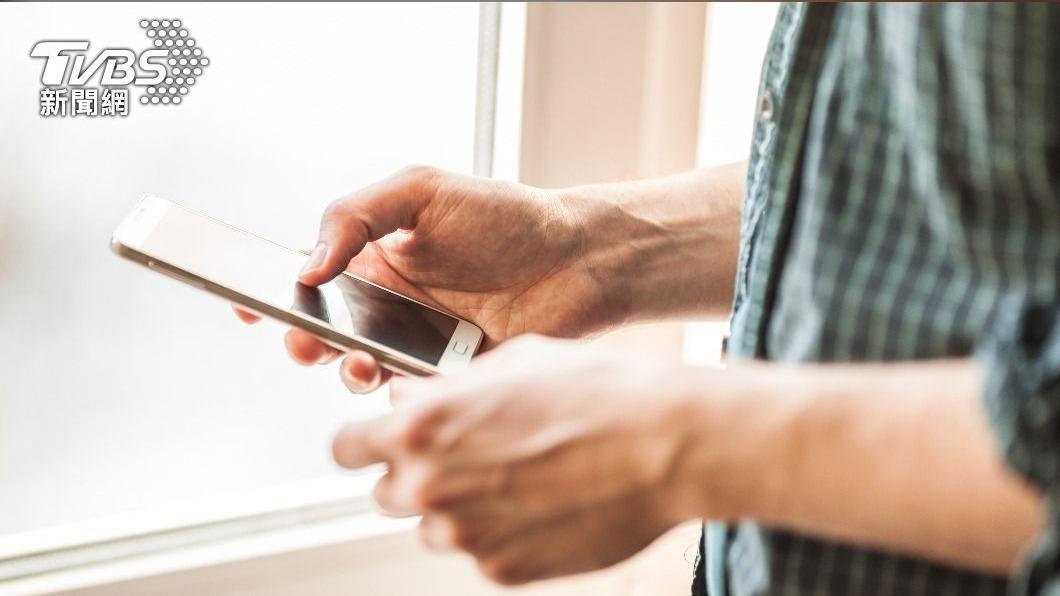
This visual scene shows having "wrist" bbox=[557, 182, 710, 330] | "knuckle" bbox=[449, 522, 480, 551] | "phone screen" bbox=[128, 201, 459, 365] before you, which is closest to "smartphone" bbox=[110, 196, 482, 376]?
"phone screen" bbox=[128, 201, 459, 365]

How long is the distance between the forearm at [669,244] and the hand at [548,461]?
0.94ft

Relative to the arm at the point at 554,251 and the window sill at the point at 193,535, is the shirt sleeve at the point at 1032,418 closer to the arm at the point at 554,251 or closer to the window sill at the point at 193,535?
the arm at the point at 554,251

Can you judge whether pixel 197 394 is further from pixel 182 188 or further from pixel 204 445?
pixel 182 188

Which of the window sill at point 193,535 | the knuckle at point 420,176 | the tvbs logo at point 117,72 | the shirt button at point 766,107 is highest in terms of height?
the shirt button at point 766,107

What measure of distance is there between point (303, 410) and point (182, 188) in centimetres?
26

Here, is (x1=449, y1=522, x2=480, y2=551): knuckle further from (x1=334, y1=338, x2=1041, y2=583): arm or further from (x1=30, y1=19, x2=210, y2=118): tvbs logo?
(x1=30, y1=19, x2=210, y2=118): tvbs logo

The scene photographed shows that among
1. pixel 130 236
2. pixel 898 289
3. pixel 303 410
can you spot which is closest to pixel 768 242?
pixel 898 289

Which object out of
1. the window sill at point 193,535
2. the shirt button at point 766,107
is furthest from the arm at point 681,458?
the window sill at point 193,535

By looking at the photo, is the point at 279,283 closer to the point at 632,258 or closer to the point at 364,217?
the point at 364,217

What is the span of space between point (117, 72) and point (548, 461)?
63 cm

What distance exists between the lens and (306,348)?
2.15ft

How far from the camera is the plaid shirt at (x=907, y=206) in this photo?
15.2 inches

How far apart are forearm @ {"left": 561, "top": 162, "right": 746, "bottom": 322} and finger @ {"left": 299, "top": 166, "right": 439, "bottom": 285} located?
11cm

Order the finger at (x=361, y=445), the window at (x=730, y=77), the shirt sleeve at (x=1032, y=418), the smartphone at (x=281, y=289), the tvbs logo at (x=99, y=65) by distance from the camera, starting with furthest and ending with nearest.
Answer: the window at (x=730, y=77) → the tvbs logo at (x=99, y=65) → the smartphone at (x=281, y=289) → the finger at (x=361, y=445) → the shirt sleeve at (x=1032, y=418)
